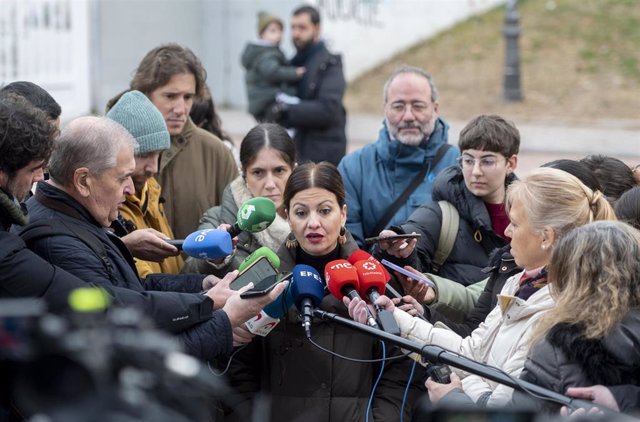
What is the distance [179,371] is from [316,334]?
2501 millimetres

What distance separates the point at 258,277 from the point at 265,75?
6726 millimetres

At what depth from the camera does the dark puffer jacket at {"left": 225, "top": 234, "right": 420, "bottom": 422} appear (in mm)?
4723

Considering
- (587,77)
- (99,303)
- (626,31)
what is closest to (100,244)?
(99,303)

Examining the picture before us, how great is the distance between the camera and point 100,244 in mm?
4297

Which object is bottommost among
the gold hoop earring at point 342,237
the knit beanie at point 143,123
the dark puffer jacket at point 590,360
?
the dark puffer jacket at point 590,360

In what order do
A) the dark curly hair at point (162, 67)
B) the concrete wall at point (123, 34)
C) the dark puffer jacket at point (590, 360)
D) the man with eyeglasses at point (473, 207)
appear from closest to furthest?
the dark puffer jacket at point (590, 360) < the man with eyeglasses at point (473, 207) < the dark curly hair at point (162, 67) < the concrete wall at point (123, 34)

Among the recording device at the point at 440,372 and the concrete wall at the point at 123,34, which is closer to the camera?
the recording device at the point at 440,372

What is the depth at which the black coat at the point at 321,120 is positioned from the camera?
9727 mm

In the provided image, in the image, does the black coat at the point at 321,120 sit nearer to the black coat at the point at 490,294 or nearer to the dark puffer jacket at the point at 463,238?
→ the dark puffer jacket at the point at 463,238

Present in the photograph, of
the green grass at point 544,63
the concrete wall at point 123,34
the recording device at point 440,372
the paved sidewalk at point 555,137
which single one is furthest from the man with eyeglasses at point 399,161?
the green grass at point 544,63

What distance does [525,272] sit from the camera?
4.32 meters

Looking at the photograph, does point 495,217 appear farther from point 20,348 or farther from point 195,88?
point 20,348

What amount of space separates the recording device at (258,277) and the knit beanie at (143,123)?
1086mm

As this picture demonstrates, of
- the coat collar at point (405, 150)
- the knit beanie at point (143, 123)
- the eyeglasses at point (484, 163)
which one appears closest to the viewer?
the knit beanie at point (143, 123)
